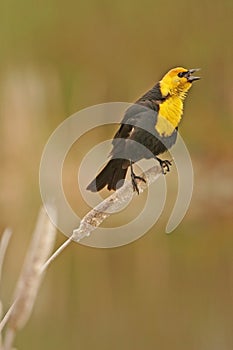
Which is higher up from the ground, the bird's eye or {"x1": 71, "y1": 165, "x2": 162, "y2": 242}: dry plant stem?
{"x1": 71, "y1": 165, "x2": 162, "y2": 242}: dry plant stem

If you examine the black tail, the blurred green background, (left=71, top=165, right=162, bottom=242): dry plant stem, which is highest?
(left=71, top=165, right=162, bottom=242): dry plant stem

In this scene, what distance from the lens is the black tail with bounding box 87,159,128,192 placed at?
113 cm

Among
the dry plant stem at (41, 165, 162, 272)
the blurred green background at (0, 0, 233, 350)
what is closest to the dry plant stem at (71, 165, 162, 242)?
the dry plant stem at (41, 165, 162, 272)

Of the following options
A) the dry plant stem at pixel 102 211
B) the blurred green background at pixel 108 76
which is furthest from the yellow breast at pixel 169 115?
the blurred green background at pixel 108 76

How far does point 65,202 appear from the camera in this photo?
317cm

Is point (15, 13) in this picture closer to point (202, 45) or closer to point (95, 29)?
point (95, 29)

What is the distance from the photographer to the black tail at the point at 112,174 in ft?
3.72

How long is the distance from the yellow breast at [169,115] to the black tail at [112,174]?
3.0 inches

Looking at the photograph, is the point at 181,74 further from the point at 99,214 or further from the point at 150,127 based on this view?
the point at 99,214

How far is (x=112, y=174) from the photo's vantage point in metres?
1.14

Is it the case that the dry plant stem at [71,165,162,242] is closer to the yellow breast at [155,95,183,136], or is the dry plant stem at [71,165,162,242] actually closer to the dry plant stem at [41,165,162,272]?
the dry plant stem at [41,165,162,272]

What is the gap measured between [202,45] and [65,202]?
0.85 m

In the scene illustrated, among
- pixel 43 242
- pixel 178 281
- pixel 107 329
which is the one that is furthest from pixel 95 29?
pixel 43 242

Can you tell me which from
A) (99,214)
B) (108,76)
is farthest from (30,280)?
(108,76)
